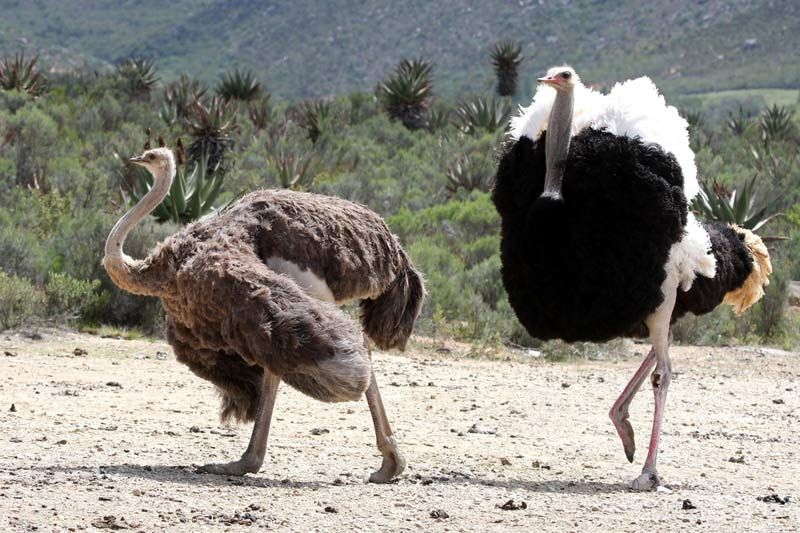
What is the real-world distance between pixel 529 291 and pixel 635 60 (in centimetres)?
6977

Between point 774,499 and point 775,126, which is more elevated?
point 775,126

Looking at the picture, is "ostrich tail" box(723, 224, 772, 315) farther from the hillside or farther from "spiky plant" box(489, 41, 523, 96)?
the hillside

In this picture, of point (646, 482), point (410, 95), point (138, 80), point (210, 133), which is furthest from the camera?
point (138, 80)

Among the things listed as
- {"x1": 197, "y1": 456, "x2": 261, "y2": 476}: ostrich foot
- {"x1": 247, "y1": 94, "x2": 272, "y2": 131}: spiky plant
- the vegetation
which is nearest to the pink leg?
{"x1": 197, "y1": 456, "x2": 261, "y2": 476}: ostrich foot

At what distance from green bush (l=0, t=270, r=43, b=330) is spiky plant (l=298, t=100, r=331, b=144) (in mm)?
16938

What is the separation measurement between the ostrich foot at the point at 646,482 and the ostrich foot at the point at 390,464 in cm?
121

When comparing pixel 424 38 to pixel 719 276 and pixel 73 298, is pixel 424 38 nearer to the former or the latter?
pixel 73 298

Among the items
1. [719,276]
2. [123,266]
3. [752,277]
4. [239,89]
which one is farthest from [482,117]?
[123,266]

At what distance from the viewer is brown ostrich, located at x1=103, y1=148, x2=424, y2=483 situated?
6.26 metres

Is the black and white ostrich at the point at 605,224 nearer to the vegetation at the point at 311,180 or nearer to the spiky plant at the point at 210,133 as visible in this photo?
the vegetation at the point at 311,180

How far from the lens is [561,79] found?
7.57 metres

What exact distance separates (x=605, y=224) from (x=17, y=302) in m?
6.18

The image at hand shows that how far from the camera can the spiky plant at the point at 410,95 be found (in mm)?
32438

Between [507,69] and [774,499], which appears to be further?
[507,69]
